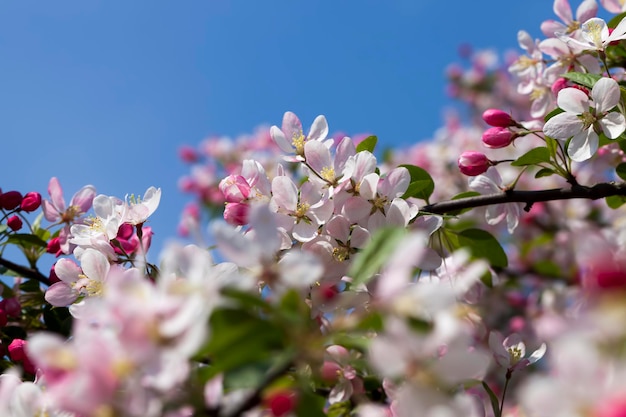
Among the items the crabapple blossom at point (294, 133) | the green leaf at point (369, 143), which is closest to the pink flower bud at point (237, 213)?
the crabapple blossom at point (294, 133)

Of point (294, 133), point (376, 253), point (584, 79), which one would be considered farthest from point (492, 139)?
point (376, 253)

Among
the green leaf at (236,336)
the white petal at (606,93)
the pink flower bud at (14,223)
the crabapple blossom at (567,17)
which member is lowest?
the green leaf at (236,336)

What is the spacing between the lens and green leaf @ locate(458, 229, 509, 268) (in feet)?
5.08

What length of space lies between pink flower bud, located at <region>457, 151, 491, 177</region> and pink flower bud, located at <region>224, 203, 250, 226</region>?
56cm

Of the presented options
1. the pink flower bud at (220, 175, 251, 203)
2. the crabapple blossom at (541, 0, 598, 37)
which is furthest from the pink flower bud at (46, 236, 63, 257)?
the crabapple blossom at (541, 0, 598, 37)

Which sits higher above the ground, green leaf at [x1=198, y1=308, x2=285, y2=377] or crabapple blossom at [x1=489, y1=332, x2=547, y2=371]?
crabapple blossom at [x1=489, y1=332, x2=547, y2=371]

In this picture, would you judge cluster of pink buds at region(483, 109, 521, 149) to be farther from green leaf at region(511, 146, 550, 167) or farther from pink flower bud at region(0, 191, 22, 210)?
pink flower bud at region(0, 191, 22, 210)

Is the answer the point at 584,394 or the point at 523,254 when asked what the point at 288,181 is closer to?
Result: the point at 584,394

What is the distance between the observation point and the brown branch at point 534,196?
4.34 ft

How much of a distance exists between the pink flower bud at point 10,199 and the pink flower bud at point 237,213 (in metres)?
0.68

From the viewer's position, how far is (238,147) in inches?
219

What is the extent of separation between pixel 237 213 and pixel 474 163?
0.60m

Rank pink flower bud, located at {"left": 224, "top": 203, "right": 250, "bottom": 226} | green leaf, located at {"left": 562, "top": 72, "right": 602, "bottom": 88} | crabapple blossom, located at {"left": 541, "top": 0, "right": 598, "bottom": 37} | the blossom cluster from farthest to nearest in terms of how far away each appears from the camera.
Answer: crabapple blossom, located at {"left": 541, "top": 0, "right": 598, "bottom": 37} → green leaf, located at {"left": 562, "top": 72, "right": 602, "bottom": 88} → pink flower bud, located at {"left": 224, "top": 203, "right": 250, "bottom": 226} → the blossom cluster

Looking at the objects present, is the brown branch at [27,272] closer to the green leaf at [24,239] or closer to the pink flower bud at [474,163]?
the green leaf at [24,239]
